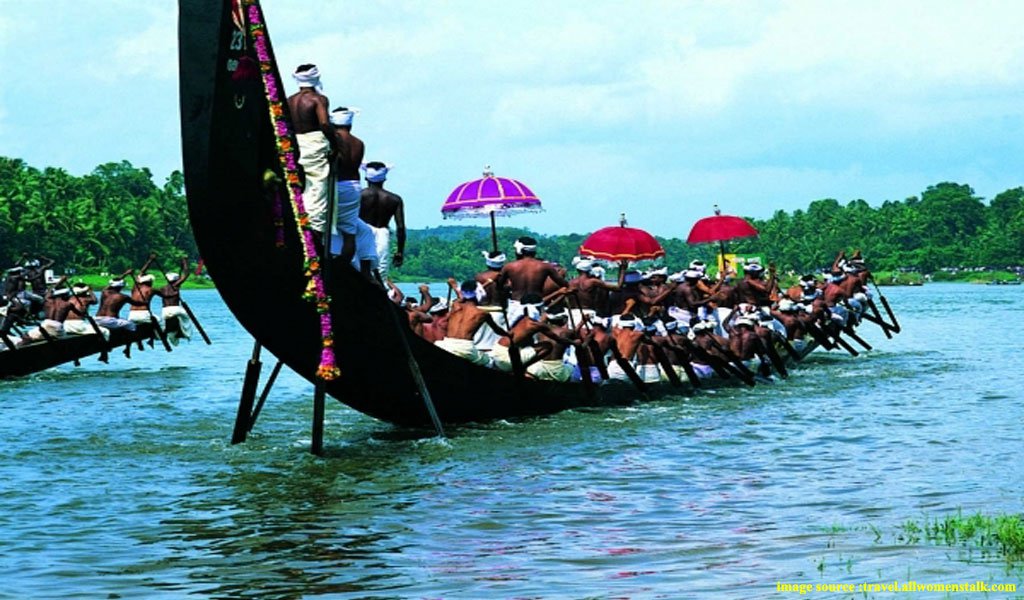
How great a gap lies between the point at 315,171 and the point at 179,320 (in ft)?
55.2

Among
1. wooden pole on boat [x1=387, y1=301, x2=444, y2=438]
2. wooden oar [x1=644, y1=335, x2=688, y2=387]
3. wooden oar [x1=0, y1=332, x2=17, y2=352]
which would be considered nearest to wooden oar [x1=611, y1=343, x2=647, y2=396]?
wooden oar [x1=644, y1=335, x2=688, y2=387]

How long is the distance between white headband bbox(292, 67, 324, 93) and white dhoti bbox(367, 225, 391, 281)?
74.8 inches

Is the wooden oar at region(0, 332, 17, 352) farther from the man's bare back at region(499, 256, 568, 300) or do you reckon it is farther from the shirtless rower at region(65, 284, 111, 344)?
the man's bare back at region(499, 256, 568, 300)

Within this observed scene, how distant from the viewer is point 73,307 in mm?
26219

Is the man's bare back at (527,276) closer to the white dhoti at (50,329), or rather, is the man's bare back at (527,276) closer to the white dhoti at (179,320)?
the white dhoti at (50,329)

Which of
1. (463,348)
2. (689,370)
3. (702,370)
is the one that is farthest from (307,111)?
(702,370)

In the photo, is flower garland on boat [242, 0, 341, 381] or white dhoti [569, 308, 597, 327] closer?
flower garland on boat [242, 0, 341, 381]

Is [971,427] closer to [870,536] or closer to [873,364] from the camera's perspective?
[870,536]

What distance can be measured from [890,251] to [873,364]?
107564 millimetres

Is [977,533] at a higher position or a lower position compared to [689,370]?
lower

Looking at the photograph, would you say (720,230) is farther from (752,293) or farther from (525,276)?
(525,276)

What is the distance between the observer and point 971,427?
1798 cm

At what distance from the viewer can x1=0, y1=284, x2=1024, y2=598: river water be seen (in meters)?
9.57

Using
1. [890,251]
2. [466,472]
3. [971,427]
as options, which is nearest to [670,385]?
[971,427]
